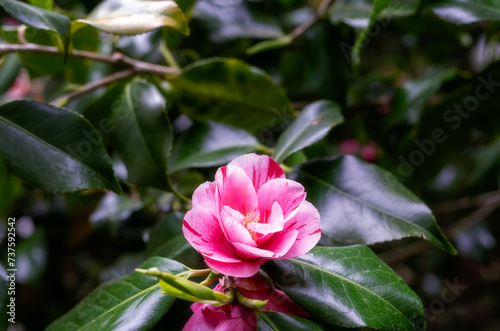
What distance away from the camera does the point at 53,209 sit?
56.4 inches

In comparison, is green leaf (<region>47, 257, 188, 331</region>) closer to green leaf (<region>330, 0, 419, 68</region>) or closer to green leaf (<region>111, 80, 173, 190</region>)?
green leaf (<region>111, 80, 173, 190</region>)

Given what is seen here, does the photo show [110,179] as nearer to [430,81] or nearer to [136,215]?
[136,215]

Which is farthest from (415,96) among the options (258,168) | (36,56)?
(36,56)

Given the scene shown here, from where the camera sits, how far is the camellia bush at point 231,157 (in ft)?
1.49

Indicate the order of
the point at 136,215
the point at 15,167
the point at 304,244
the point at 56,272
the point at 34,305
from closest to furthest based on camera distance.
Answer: the point at 304,244 → the point at 15,167 → the point at 136,215 → the point at 34,305 → the point at 56,272

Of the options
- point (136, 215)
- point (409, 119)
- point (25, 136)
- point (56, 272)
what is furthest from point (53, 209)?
point (409, 119)

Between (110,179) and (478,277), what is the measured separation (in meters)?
2.30

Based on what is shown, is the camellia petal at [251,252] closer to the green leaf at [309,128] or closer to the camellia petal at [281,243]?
the camellia petal at [281,243]

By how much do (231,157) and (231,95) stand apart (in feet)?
0.66

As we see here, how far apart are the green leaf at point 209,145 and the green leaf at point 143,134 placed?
8 centimetres

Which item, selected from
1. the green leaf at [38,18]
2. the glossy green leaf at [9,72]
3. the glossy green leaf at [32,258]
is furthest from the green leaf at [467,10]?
the glossy green leaf at [32,258]

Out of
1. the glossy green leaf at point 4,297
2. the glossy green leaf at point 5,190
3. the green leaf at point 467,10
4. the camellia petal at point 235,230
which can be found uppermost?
the green leaf at point 467,10

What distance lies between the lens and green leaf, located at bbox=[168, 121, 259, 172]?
2.44ft

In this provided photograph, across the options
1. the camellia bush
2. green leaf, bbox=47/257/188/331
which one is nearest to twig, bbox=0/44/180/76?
the camellia bush
